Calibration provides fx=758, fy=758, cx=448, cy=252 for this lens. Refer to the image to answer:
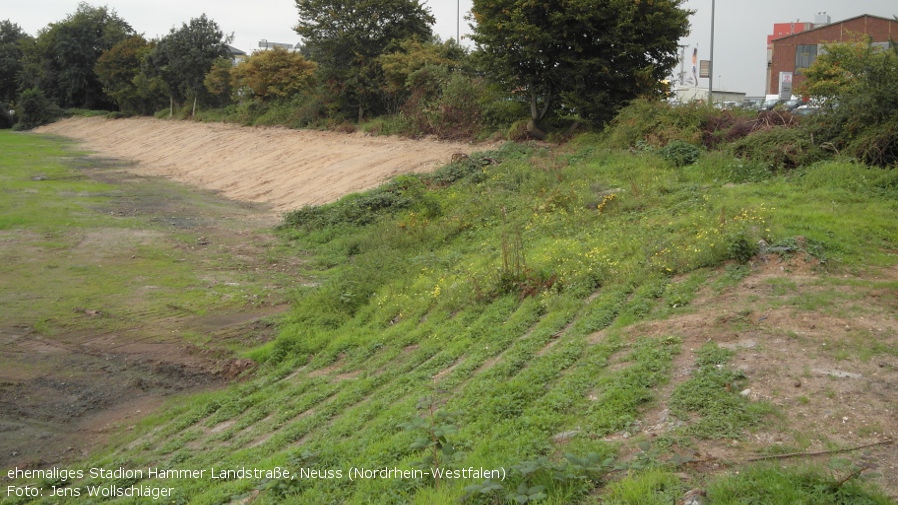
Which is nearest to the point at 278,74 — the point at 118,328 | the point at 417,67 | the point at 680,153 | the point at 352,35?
the point at 352,35

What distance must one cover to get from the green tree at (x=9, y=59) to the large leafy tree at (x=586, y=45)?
66822 millimetres

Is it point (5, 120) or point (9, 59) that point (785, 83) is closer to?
point (5, 120)

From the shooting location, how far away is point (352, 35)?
3328cm

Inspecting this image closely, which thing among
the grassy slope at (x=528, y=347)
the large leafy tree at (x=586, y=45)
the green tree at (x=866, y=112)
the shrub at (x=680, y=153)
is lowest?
the grassy slope at (x=528, y=347)

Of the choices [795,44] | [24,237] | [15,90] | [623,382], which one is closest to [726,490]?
[623,382]

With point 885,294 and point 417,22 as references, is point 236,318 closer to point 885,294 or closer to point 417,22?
point 885,294

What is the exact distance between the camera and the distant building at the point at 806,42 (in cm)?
4806

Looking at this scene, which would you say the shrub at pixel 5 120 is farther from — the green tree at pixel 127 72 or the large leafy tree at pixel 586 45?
the large leafy tree at pixel 586 45

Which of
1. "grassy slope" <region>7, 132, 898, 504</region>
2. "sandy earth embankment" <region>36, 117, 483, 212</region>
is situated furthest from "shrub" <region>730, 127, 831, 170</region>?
"sandy earth embankment" <region>36, 117, 483, 212</region>

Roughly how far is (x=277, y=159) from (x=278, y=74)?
40.5 ft

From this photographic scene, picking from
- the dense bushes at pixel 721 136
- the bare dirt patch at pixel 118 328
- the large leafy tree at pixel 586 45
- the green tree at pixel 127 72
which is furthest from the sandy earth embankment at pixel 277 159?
the green tree at pixel 127 72

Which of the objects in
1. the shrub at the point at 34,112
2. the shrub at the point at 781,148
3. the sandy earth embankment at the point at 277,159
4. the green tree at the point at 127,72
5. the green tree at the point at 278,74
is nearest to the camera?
the shrub at the point at 781,148

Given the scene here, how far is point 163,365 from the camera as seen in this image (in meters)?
10.7

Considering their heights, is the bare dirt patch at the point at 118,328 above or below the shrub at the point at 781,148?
below
